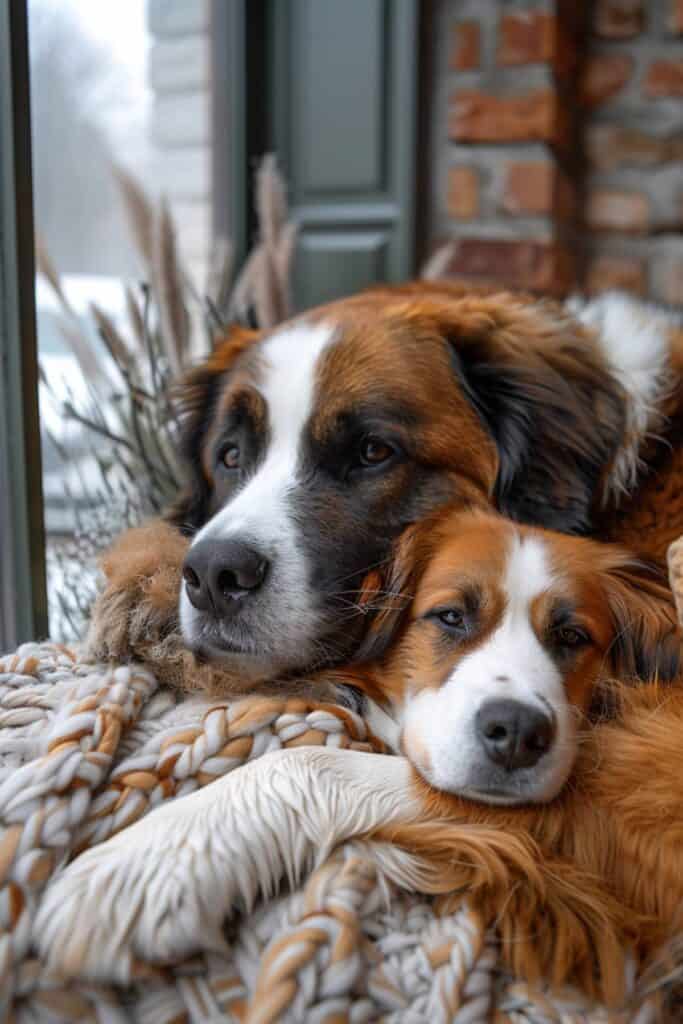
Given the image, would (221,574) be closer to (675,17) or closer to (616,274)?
(616,274)

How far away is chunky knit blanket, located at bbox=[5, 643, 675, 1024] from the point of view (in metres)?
0.68

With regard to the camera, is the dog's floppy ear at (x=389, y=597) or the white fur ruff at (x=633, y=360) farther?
the white fur ruff at (x=633, y=360)

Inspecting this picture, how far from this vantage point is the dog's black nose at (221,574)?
3.06ft

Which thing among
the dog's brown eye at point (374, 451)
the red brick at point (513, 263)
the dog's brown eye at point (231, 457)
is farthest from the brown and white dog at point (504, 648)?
the red brick at point (513, 263)

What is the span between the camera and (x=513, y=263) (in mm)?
2270

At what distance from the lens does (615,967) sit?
723 millimetres

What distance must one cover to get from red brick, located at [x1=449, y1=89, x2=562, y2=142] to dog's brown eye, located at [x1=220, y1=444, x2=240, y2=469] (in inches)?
53.9

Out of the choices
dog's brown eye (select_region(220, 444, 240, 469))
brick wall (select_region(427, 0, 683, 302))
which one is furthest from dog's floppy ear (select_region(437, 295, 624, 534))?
brick wall (select_region(427, 0, 683, 302))

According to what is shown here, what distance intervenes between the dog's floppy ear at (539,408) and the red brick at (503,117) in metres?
1.20

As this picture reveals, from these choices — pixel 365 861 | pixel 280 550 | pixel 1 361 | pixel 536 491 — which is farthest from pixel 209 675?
pixel 1 361

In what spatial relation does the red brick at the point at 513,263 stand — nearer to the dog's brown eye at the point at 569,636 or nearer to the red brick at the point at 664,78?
the red brick at the point at 664,78

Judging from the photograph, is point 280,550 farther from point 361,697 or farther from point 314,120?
point 314,120

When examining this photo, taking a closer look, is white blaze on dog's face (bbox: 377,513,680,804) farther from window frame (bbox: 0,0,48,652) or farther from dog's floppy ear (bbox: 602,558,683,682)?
window frame (bbox: 0,0,48,652)

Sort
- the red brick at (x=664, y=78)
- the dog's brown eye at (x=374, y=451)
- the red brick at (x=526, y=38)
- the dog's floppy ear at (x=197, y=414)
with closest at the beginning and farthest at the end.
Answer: the dog's brown eye at (x=374, y=451)
the dog's floppy ear at (x=197, y=414)
the red brick at (x=526, y=38)
the red brick at (x=664, y=78)
